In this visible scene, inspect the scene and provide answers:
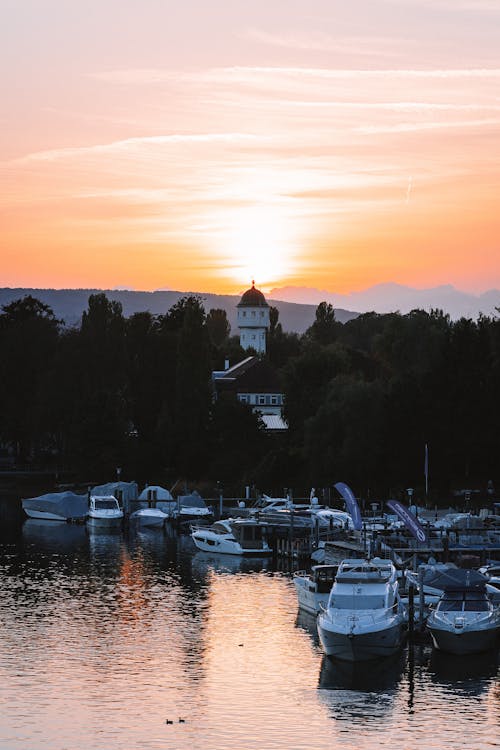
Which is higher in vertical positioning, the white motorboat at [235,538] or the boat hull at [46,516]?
the boat hull at [46,516]

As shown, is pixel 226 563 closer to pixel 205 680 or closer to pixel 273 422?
pixel 205 680

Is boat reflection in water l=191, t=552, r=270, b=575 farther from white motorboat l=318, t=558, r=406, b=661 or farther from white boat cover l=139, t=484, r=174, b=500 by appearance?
white motorboat l=318, t=558, r=406, b=661

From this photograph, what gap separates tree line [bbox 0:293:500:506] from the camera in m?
119

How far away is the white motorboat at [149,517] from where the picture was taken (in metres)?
126

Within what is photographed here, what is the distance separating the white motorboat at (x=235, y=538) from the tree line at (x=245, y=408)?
19.8 meters

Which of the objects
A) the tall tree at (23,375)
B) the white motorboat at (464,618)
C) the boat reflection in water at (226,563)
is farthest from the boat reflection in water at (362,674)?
the tall tree at (23,375)

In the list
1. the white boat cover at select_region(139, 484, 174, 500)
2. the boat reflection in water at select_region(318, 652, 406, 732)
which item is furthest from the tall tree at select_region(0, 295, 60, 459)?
the boat reflection in water at select_region(318, 652, 406, 732)

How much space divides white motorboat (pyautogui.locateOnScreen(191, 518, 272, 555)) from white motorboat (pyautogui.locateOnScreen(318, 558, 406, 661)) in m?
37.9

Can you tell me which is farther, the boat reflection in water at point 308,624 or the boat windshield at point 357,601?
the boat reflection in water at point 308,624

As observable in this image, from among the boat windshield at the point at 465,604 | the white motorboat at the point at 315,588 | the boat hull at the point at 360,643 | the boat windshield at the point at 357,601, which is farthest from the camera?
the white motorboat at the point at 315,588

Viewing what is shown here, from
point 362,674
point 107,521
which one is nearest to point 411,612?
point 362,674

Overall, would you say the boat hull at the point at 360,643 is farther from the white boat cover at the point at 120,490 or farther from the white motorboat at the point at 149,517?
the white boat cover at the point at 120,490

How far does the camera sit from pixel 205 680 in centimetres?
5909

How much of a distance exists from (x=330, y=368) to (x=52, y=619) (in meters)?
A: 75.3
